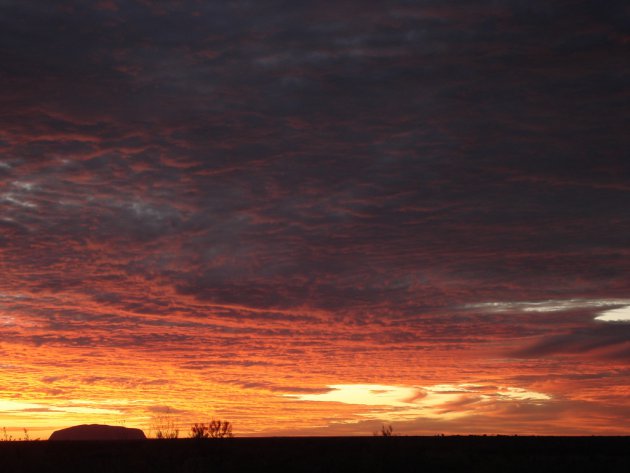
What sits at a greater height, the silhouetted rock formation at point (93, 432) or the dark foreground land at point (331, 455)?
the silhouetted rock formation at point (93, 432)

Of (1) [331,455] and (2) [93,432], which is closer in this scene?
(1) [331,455]

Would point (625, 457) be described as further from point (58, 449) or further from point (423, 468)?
point (58, 449)

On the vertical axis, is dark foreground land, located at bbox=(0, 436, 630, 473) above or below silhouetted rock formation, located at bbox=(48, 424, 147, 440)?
below

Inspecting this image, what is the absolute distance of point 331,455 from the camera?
944 inches

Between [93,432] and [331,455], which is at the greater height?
[93,432]

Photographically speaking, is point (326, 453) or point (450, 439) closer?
point (326, 453)

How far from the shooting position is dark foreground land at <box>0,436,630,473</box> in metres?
21.5

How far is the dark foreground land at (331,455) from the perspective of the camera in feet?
70.7

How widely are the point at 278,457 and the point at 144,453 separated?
4.69m

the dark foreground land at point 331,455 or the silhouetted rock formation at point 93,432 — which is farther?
the silhouetted rock formation at point 93,432

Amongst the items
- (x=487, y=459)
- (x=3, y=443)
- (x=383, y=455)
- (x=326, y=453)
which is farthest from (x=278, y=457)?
(x=3, y=443)

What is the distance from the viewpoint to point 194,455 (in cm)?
2500

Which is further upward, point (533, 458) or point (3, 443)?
point (3, 443)

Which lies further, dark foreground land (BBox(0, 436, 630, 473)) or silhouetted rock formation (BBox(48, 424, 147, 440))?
silhouetted rock formation (BBox(48, 424, 147, 440))
